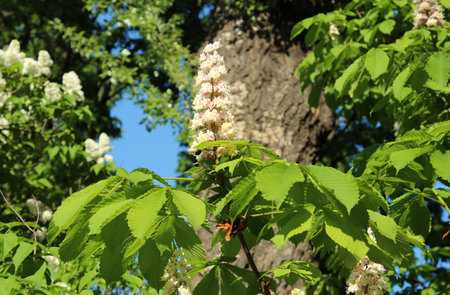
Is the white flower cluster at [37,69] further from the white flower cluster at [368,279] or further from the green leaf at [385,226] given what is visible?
the green leaf at [385,226]

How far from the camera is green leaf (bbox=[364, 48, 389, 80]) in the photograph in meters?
2.95

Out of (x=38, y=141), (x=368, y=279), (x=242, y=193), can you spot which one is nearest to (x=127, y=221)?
(x=242, y=193)

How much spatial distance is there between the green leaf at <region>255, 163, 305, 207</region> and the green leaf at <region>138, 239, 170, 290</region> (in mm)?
403

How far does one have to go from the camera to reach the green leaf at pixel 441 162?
1.98 m

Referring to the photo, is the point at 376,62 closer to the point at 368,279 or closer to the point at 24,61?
the point at 368,279

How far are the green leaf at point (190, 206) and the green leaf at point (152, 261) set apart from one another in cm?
21

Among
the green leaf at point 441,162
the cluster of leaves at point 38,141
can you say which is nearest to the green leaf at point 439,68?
the green leaf at point 441,162

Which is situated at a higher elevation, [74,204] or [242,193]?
[74,204]

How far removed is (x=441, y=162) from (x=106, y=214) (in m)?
1.31

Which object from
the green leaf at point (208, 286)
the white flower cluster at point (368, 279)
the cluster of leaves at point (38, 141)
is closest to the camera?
the green leaf at point (208, 286)

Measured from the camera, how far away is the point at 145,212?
4.62ft

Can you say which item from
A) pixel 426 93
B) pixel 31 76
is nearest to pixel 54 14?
pixel 31 76

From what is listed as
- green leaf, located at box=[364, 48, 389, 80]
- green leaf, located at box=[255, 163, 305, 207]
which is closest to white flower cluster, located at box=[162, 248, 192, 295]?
green leaf, located at box=[255, 163, 305, 207]

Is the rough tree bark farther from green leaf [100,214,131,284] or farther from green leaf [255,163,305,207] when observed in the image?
green leaf [255,163,305,207]
